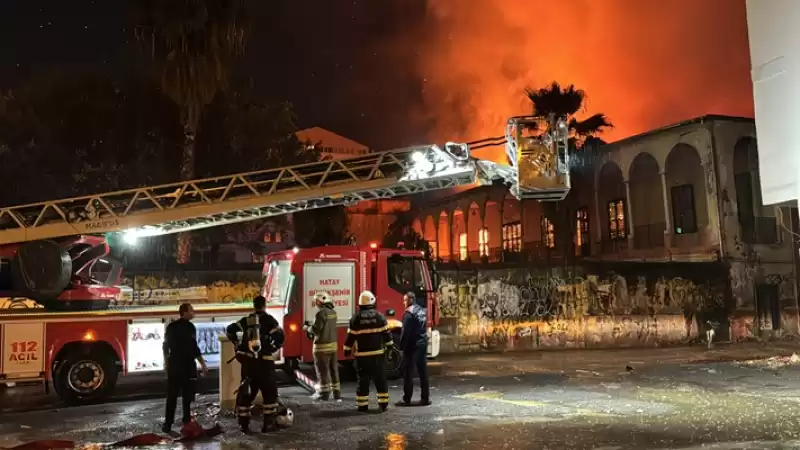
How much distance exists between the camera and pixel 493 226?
36.0m

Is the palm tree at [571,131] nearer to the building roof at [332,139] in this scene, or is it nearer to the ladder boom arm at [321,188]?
the ladder boom arm at [321,188]

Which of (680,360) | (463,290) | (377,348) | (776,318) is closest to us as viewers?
(377,348)

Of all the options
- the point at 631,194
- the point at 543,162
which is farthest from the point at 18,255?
the point at 631,194

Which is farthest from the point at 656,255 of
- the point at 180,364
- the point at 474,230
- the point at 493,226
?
the point at 180,364

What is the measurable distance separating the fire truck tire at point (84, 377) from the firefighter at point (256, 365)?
372 centimetres

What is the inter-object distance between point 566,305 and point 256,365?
43.3ft

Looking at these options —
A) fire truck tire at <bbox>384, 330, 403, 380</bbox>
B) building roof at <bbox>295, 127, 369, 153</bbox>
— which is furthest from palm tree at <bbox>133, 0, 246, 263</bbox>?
building roof at <bbox>295, 127, 369, 153</bbox>

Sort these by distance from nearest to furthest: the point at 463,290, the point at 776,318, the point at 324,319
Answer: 1. the point at 324,319
2. the point at 463,290
3. the point at 776,318

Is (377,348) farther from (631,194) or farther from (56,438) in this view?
(631,194)

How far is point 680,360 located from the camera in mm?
15883

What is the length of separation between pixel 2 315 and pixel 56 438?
3.22 metres

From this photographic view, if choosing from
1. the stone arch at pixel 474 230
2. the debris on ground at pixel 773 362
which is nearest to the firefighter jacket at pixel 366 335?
the debris on ground at pixel 773 362

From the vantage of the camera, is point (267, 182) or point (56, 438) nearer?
point (56, 438)

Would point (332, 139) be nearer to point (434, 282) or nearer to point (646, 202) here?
point (646, 202)
